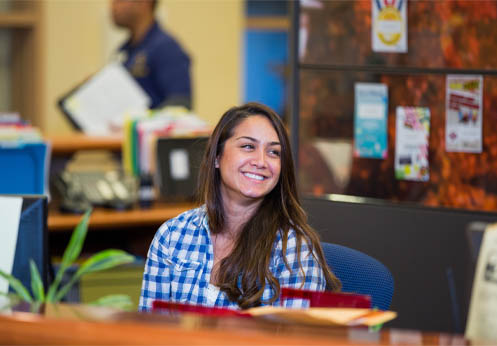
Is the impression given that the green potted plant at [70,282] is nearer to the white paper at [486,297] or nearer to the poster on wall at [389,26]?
the white paper at [486,297]

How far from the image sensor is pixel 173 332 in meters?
1.02

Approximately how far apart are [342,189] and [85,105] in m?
1.67

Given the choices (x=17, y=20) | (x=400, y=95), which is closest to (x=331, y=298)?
(x=400, y=95)

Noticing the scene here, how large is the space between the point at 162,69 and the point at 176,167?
3.04 feet

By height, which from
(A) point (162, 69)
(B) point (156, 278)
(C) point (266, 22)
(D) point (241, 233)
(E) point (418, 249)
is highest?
(C) point (266, 22)

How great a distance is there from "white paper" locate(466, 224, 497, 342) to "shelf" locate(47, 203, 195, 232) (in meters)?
3.21

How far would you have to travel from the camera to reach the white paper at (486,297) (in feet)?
3.77

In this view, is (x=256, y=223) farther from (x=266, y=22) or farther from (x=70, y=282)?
(x=266, y=22)

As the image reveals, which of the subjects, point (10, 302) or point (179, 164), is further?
point (179, 164)

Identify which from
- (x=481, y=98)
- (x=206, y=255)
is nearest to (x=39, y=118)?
(x=481, y=98)

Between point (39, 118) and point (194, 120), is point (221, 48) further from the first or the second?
point (194, 120)

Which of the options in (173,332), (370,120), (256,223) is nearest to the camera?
(173,332)

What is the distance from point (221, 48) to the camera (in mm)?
8227

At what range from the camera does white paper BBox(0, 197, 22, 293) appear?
2.11m
